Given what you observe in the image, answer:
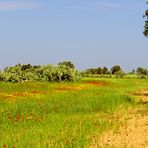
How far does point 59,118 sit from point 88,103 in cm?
833

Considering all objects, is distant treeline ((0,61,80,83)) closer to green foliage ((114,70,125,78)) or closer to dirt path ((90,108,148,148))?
green foliage ((114,70,125,78))

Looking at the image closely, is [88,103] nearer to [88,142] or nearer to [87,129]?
Result: [87,129]

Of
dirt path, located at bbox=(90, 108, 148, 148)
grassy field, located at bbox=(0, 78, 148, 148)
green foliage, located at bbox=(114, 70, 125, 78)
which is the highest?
green foliage, located at bbox=(114, 70, 125, 78)

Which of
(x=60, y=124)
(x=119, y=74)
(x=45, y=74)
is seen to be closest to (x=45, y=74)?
(x=45, y=74)

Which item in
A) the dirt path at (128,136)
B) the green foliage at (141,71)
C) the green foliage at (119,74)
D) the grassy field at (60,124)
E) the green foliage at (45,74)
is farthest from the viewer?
the green foliage at (141,71)

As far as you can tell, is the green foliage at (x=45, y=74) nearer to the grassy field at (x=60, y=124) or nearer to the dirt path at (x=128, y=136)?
the grassy field at (x=60, y=124)

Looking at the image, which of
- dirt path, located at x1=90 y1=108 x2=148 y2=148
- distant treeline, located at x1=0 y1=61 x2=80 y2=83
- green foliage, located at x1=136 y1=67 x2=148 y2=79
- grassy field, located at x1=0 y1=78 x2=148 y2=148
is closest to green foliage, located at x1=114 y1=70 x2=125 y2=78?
green foliage, located at x1=136 y1=67 x2=148 y2=79

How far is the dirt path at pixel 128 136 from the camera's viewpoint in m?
15.5

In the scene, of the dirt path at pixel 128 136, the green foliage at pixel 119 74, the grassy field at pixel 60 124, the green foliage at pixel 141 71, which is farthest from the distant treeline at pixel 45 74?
the green foliage at pixel 141 71

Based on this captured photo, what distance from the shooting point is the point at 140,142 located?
16047 millimetres

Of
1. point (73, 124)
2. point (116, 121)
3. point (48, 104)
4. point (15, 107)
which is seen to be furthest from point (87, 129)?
point (48, 104)

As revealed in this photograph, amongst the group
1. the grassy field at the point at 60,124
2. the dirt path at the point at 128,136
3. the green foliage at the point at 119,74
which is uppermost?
the green foliage at the point at 119,74

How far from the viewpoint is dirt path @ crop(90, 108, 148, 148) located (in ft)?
50.7

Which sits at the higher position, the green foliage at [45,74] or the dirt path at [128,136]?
the green foliage at [45,74]
